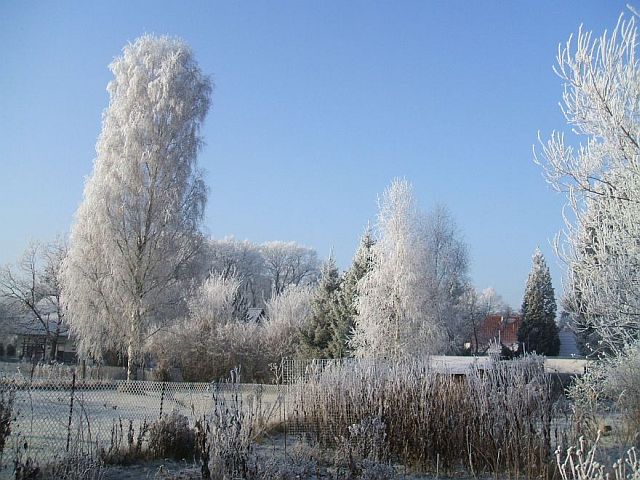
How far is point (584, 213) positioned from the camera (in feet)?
22.8

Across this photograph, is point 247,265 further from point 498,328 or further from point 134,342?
point 134,342

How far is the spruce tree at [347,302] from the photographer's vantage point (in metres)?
24.5

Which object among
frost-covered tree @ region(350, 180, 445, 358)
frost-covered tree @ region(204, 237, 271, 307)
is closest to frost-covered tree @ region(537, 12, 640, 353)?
frost-covered tree @ region(350, 180, 445, 358)

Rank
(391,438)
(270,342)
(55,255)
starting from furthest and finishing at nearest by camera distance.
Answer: (55,255)
(270,342)
(391,438)

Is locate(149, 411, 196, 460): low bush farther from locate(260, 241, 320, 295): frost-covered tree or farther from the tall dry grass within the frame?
locate(260, 241, 320, 295): frost-covered tree

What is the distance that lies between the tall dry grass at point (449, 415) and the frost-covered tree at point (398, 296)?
1113cm

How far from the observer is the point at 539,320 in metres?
37.8

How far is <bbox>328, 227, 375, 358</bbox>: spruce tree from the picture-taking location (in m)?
24.5

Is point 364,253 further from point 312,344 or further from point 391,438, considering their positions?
point 391,438

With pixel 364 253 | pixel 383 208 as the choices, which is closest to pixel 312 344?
pixel 364 253

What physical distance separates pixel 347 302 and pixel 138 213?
29.9 feet

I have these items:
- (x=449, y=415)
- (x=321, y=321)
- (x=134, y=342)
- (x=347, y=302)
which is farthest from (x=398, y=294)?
(x=449, y=415)

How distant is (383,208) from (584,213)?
1415 centimetres

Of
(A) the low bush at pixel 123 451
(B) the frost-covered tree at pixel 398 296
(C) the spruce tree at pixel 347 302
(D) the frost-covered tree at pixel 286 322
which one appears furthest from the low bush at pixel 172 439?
(D) the frost-covered tree at pixel 286 322
